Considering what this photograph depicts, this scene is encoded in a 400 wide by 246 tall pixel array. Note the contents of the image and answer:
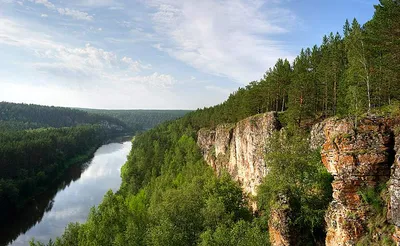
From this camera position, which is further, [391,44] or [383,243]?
[391,44]

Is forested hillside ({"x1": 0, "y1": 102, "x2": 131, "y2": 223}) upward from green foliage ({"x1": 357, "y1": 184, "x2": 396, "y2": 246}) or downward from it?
downward

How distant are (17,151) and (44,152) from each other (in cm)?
1265

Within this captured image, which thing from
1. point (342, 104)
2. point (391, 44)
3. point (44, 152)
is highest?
point (391, 44)

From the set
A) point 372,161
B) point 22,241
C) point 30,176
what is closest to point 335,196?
point 372,161

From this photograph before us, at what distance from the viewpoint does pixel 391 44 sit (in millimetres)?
20875

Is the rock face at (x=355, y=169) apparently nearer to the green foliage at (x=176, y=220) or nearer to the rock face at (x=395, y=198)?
the rock face at (x=395, y=198)

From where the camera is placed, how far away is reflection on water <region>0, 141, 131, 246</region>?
4780 centimetres

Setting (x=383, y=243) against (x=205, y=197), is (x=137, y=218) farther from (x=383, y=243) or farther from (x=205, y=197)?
(x=383, y=243)

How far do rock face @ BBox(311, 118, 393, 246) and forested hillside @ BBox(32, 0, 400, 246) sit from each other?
3.47 meters

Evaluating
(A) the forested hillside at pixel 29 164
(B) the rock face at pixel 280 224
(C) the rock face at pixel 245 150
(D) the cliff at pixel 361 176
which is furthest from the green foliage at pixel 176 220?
(A) the forested hillside at pixel 29 164

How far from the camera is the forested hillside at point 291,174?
2098 cm

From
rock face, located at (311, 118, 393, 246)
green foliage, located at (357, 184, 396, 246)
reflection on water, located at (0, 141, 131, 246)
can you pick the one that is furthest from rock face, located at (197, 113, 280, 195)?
reflection on water, located at (0, 141, 131, 246)

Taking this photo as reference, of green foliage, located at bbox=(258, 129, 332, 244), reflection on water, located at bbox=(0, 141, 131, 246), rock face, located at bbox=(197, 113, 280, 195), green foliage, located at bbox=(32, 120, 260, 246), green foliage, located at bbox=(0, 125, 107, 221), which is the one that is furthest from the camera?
green foliage, located at bbox=(0, 125, 107, 221)

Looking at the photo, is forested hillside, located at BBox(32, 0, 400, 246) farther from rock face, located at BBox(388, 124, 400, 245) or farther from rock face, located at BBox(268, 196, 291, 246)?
rock face, located at BBox(388, 124, 400, 245)
